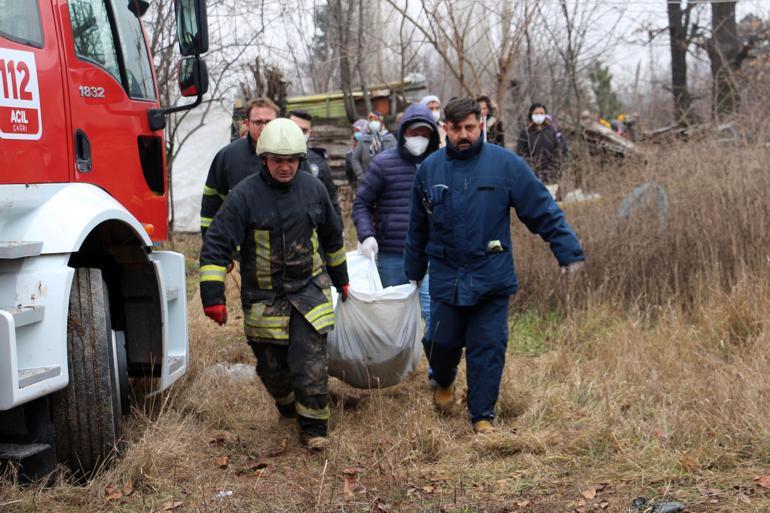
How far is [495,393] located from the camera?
5.03 metres

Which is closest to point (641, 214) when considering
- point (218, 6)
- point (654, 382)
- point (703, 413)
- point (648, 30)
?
point (654, 382)

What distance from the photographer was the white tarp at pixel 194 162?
1421 cm

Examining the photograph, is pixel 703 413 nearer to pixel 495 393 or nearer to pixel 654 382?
pixel 654 382

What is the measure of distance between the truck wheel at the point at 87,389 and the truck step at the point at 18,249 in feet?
1.36

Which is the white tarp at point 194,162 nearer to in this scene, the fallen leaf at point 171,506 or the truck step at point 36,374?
the fallen leaf at point 171,506

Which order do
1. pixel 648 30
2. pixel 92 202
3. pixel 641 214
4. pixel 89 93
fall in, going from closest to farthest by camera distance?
pixel 92 202 → pixel 89 93 → pixel 641 214 → pixel 648 30

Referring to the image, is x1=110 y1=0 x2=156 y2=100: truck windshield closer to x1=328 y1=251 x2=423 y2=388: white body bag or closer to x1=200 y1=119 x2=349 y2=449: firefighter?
x1=200 y1=119 x2=349 y2=449: firefighter

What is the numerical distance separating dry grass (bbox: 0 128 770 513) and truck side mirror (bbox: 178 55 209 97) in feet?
5.65

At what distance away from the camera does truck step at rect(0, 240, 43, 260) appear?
3.41m

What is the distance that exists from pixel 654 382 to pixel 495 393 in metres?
1.11

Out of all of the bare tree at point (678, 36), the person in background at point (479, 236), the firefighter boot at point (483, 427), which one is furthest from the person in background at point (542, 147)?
the bare tree at point (678, 36)

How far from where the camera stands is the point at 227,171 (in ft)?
19.4

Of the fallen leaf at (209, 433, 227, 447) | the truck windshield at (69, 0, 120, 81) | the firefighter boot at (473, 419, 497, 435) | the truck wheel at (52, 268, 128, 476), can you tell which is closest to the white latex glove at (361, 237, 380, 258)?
the firefighter boot at (473, 419, 497, 435)

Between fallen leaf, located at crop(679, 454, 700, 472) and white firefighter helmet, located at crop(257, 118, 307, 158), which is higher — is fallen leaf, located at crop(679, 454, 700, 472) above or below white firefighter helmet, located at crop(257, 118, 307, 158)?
below
